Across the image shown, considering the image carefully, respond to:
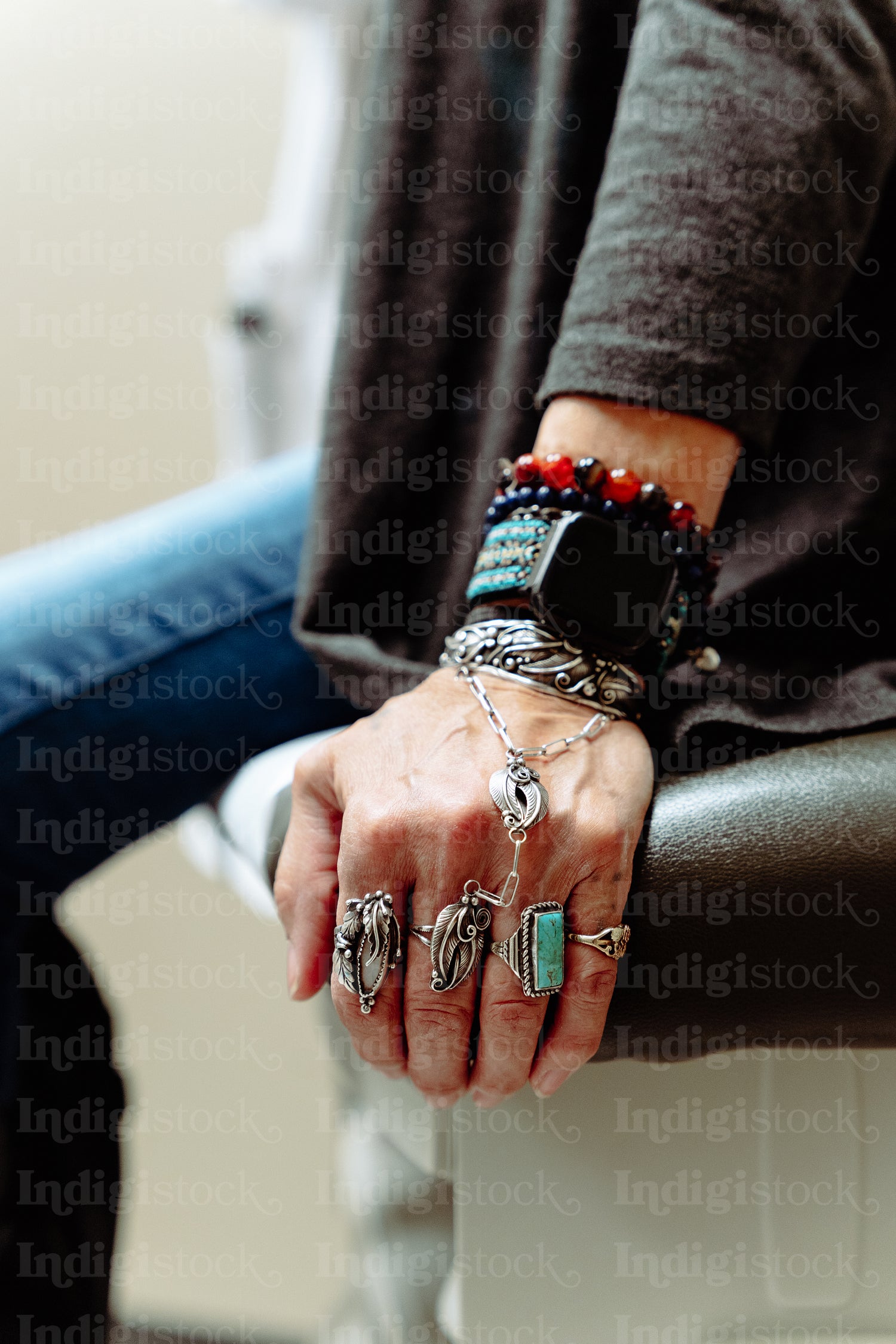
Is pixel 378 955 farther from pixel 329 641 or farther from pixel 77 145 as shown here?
pixel 77 145

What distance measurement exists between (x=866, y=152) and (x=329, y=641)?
393mm

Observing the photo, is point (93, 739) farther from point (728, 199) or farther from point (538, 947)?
point (728, 199)

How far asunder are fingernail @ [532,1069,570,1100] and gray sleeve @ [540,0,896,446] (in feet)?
1.03

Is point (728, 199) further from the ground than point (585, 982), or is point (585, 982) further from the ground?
point (728, 199)

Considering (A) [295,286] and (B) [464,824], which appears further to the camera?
(A) [295,286]

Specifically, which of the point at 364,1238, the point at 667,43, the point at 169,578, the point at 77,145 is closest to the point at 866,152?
the point at 667,43

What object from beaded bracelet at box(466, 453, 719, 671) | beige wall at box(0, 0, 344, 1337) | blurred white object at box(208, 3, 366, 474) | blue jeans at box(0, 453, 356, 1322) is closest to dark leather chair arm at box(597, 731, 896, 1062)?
beaded bracelet at box(466, 453, 719, 671)

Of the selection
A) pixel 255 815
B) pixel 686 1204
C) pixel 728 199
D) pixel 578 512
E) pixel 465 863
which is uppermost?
pixel 728 199

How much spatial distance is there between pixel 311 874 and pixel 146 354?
1245mm

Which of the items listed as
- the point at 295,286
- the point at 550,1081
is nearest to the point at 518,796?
the point at 550,1081

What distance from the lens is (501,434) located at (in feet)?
1.87

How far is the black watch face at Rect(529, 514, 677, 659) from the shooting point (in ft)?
1.42

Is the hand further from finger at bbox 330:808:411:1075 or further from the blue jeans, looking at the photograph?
the blue jeans

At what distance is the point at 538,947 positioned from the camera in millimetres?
379
